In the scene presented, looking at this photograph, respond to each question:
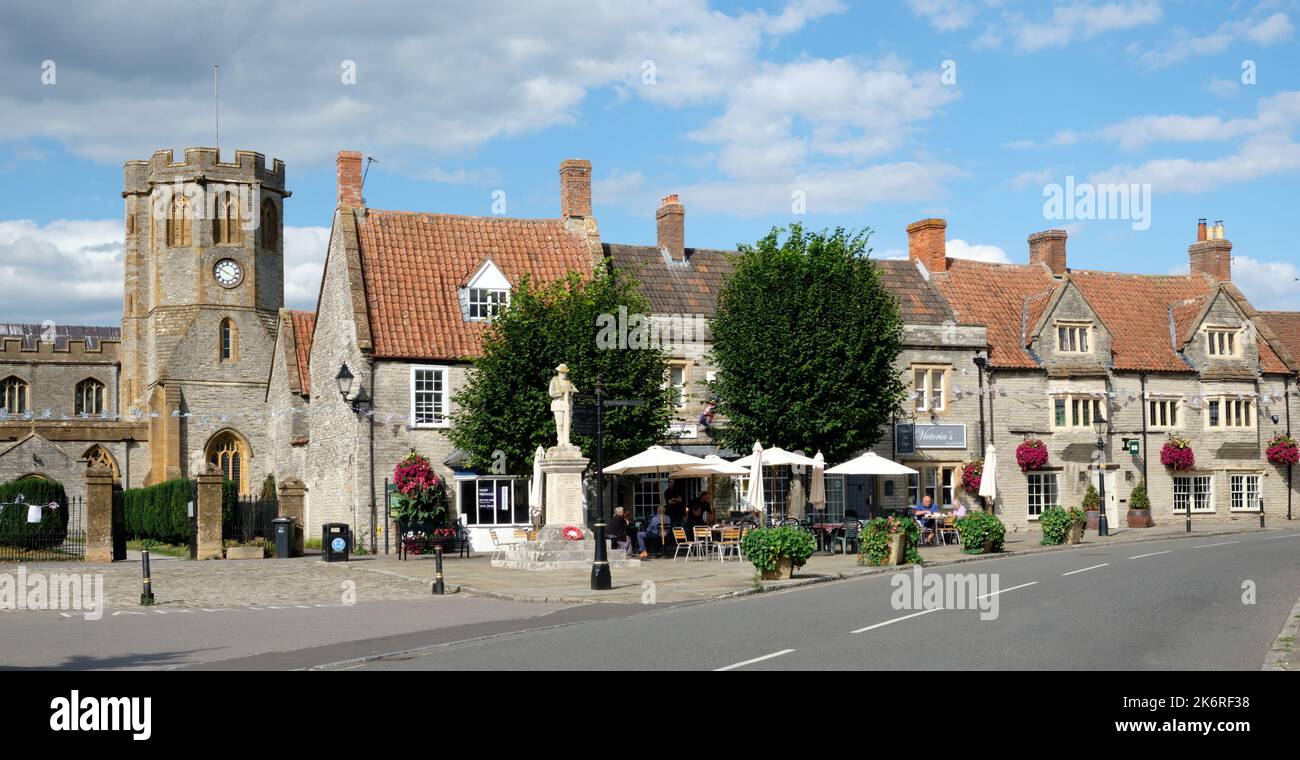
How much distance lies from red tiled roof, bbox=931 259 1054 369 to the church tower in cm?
3784

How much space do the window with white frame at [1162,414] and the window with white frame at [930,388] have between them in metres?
8.97

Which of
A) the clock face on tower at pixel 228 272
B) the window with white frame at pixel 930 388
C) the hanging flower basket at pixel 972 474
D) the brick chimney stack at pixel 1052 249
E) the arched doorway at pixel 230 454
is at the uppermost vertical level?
the clock face on tower at pixel 228 272

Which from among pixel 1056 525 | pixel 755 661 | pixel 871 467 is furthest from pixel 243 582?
pixel 1056 525

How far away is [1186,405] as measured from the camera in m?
47.6

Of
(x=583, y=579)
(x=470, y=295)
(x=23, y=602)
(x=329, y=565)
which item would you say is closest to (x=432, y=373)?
(x=470, y=295)

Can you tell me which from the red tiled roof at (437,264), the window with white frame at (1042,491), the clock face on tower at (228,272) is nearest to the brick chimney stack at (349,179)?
the red tiled roof at (437,264)

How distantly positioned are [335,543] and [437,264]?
445 inches

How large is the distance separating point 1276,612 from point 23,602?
19531 millimetres

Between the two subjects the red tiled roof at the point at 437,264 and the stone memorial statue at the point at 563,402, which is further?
the red tiled roof at the point at 437,264

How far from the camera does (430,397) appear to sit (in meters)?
37.6

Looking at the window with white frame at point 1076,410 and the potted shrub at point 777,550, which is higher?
the window with white frame at point 1076,410

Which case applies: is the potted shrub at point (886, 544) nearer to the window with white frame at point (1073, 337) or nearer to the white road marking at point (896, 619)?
the white road marking at point (896, 619)

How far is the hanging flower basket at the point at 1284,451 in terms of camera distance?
1885 inches
